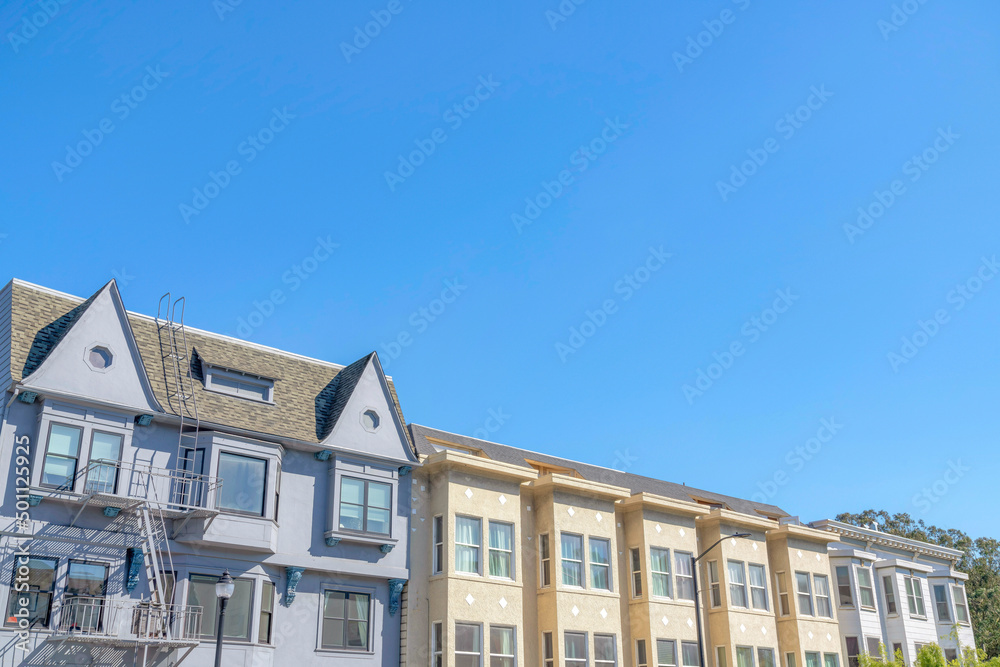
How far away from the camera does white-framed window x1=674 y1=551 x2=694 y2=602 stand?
36.8 meters

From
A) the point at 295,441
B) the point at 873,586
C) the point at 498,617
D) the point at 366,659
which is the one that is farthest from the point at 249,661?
the point at 873,586

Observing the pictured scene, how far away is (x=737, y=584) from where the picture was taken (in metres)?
39.1

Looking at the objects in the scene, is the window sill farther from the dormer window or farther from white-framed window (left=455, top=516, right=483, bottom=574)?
the dormer window

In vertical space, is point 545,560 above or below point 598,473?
below

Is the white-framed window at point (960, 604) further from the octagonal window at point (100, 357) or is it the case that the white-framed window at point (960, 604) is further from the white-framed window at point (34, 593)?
the white-framed window at point (34, 593)

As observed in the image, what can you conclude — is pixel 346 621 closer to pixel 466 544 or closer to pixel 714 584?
pixel 466 544

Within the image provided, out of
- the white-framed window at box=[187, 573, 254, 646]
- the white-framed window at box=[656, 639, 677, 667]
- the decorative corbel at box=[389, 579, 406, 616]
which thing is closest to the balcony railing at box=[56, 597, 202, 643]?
the white-framed window at box=[187, 573, 254, 646]

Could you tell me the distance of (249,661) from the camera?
25.6 metres

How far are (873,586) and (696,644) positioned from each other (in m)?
14.0

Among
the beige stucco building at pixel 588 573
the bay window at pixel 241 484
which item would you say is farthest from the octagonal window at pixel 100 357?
the beige stucco building at pixel 588 573

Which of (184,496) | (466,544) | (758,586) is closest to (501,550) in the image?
(466,544)

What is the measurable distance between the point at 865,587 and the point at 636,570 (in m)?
15.9

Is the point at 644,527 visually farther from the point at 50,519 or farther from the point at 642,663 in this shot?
the point at 50,519

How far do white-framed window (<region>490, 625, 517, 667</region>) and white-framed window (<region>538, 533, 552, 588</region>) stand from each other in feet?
8.67
